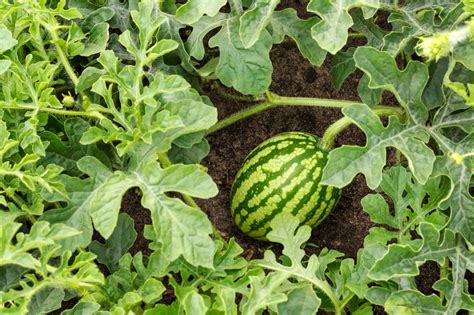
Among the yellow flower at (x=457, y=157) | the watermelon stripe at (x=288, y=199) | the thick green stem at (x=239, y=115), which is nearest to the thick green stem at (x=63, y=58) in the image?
the thick green stem at (x=239, y=115)

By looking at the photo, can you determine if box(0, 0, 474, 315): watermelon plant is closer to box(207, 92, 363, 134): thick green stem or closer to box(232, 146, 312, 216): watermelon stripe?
box(232, 146, 312, 216): watermelon stripe

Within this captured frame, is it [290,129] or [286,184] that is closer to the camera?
[286,184]

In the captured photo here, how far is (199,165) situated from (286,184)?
398mm

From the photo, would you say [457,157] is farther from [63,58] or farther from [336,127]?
[63,58]

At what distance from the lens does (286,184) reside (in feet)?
9.45

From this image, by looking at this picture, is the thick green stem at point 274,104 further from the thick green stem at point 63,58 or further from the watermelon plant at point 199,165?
the thick green stem at point 63,58

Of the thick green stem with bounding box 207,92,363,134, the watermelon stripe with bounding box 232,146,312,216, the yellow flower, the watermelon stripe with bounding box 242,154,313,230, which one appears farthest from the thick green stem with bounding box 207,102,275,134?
the yellow flower

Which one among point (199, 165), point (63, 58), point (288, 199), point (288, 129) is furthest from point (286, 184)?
point (63, 58)

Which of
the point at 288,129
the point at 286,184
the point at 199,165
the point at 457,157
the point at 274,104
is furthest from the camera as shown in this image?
the point at 288,129

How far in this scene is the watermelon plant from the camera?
2.35 m

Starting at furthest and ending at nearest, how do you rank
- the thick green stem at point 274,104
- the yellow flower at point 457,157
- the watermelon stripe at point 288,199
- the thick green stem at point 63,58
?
the thick green stem at point 274,104
the watermelon stripe at point 288,199
the thick green stem at point 63,58
the yellow flower at point 457,157

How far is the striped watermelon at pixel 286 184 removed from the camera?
287 centimetres

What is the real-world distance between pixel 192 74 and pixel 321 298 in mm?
999

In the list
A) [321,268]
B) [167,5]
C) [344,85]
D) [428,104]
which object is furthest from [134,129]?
[344,85]
